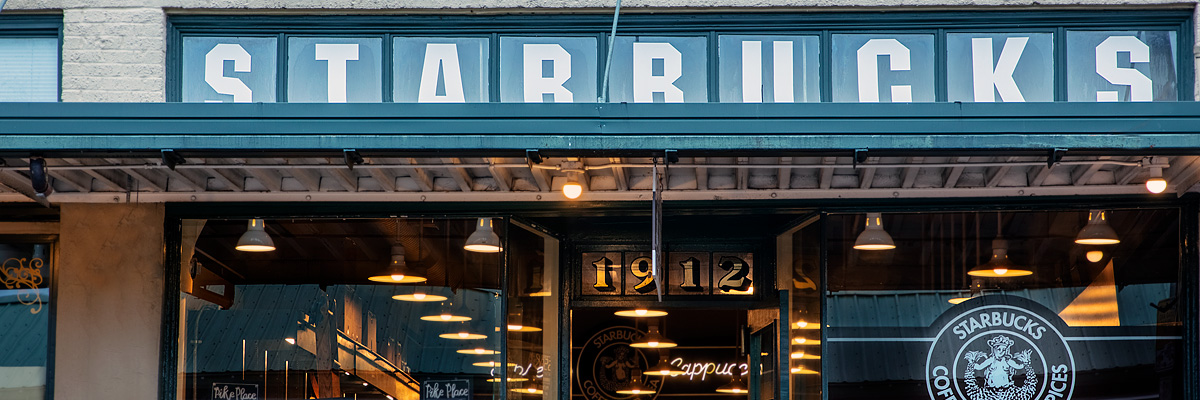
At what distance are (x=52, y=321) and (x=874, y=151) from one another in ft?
19.2

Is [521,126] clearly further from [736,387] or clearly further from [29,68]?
[736,387]

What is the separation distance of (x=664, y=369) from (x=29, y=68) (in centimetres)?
770

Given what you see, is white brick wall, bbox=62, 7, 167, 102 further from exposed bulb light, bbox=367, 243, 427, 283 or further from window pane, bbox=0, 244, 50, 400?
exposed bulb light, bbox=367, 243, 427, 283

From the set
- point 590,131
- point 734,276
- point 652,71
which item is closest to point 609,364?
point 734,276

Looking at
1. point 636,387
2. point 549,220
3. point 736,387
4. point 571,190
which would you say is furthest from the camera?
point 636,387

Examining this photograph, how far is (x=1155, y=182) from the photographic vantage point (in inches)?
275

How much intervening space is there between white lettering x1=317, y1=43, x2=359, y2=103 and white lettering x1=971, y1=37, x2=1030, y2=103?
4.49m

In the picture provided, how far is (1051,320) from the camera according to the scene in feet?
26.9

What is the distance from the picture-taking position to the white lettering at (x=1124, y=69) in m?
8.65

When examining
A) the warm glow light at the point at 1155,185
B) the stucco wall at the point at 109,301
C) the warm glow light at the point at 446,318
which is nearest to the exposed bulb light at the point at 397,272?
the warm glow light at the point at 446,318

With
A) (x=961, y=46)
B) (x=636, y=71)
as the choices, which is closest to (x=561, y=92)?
(x=636, y=71)

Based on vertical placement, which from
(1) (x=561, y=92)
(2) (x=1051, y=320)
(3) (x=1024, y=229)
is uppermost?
(1) (x=561, y=92)

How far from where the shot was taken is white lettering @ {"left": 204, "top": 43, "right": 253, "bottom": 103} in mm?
8984

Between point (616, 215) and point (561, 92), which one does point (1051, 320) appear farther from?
point (561, 92)
